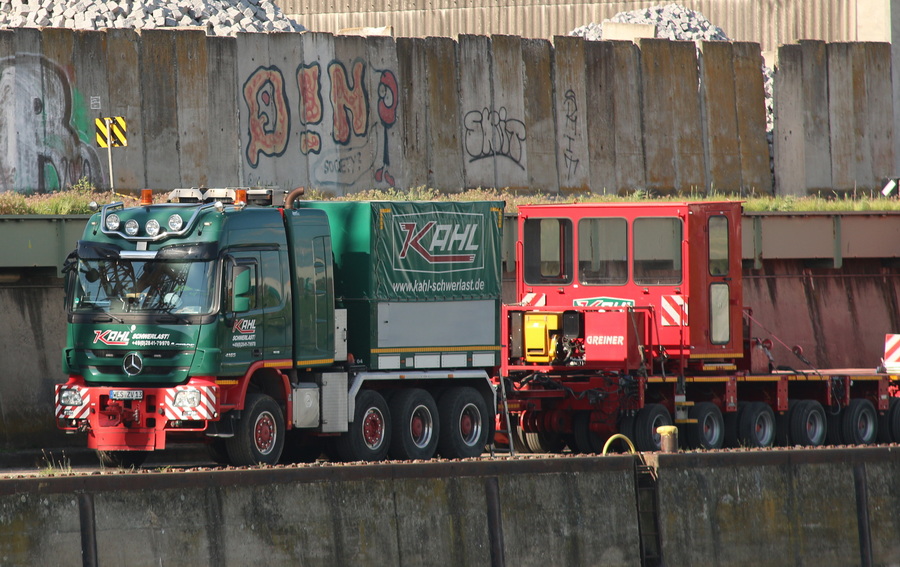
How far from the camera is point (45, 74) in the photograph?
23984 millimetres

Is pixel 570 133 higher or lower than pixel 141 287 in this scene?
higher

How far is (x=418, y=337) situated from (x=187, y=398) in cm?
329

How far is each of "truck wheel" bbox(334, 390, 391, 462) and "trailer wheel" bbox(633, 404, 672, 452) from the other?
11.4 ft

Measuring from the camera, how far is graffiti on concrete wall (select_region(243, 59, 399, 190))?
26109 millimetres

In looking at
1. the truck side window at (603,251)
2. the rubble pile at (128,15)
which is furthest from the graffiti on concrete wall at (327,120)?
the truck side window at (603,251)

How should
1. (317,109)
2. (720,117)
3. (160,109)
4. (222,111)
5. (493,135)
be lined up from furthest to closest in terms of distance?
(720,117) → (493,135) → (317,109) → (222,111) → (160,109)

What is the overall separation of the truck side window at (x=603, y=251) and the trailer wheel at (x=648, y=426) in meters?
1.73

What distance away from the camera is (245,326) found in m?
14.2

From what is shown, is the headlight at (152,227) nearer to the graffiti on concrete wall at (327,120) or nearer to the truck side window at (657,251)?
the truck side window at (657,251)

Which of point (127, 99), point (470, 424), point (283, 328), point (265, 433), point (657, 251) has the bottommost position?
point (470, 424)

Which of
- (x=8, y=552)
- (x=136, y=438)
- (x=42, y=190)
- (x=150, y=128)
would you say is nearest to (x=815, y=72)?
(x=150, y=128)

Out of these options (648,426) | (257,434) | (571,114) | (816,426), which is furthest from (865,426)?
(571,114)

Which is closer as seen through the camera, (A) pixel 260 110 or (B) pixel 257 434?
(B) pixel 257 434

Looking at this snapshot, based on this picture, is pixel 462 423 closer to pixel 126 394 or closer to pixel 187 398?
pixel 187 398
